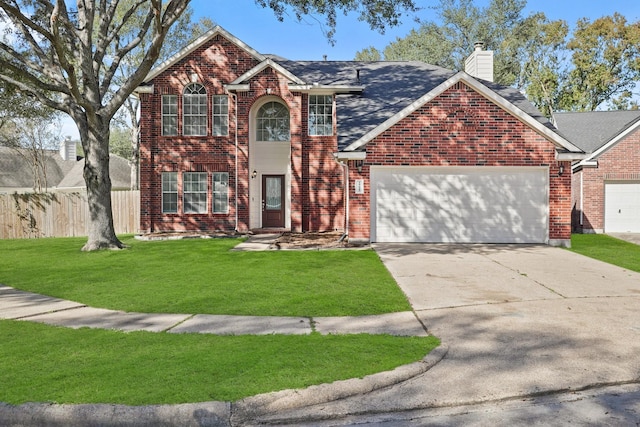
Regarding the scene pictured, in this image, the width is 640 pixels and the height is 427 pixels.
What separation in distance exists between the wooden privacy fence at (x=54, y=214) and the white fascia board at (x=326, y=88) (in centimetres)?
822

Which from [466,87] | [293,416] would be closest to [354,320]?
[293,416]

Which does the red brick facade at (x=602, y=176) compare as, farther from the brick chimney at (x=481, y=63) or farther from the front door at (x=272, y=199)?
the front door at (x=272, y=199)

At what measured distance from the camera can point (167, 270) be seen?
36.0 ft

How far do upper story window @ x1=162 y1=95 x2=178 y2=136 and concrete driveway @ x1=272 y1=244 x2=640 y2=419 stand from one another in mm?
12060

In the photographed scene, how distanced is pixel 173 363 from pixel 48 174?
44.9 meters

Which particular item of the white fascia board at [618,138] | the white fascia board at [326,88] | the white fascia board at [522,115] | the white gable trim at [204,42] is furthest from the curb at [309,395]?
the white fascia board at [618,138]

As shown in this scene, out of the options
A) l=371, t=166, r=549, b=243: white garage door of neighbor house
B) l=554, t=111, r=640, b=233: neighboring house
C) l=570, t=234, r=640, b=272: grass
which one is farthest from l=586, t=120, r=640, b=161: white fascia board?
l=371, t=166, r=549, b=243: white garage door of neighbor house

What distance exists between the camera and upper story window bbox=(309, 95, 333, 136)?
62.7 ft

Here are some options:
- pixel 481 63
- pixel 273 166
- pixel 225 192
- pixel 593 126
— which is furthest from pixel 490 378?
Result: pixel 593 126

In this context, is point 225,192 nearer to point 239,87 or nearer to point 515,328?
point 239,87

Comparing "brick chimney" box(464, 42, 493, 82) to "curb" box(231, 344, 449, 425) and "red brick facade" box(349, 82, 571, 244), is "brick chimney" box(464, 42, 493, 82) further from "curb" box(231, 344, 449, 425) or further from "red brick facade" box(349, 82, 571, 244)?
"curb" box(231, 344, 449, 425)

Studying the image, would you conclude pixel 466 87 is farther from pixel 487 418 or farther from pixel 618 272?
pixel 487 418

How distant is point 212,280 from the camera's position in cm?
960

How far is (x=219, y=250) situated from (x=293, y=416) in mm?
10998
